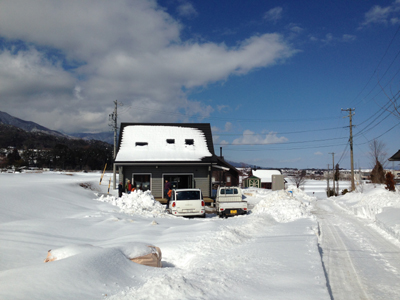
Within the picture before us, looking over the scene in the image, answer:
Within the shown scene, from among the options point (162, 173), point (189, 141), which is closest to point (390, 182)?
point (189, 141)

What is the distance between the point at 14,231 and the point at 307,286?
777 centimetres

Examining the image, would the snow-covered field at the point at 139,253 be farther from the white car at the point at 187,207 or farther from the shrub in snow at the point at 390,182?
the shrub in snow at the point at 390,182

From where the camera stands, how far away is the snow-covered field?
14.5ft

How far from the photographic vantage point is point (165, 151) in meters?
27.1

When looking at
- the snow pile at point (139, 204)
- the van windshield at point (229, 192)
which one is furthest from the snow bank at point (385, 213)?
the snow pile at point (139, 204)

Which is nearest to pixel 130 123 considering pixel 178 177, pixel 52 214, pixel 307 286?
pixel 178 177

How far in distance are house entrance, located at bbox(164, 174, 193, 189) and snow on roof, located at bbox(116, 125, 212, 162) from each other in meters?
1.69

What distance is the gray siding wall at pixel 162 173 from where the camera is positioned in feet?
84.5

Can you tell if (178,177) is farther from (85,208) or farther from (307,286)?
(307,286)

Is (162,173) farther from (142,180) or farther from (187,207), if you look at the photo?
(187,207)

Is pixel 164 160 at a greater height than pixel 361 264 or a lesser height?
greater

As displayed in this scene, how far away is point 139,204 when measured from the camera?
1722 centimetres

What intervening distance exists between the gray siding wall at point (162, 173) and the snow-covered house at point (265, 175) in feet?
202

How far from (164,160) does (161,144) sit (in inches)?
126
